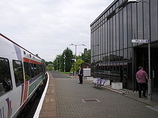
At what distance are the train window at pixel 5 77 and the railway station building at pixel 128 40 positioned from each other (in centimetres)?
695

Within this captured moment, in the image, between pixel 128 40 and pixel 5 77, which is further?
pixel 128 40

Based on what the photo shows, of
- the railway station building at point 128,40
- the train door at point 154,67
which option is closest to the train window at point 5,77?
the railway station building at point 128,40

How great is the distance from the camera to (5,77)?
448cm

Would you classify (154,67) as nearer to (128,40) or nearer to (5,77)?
(128,40)

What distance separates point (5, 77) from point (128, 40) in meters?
11.7

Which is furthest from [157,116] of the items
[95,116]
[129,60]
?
[129,60]

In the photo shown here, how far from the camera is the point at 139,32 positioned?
521 inches

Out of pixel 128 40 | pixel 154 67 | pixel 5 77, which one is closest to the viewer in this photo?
pixel 5 77

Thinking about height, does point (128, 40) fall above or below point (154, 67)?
above

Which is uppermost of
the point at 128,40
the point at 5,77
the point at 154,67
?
the point at 128,40

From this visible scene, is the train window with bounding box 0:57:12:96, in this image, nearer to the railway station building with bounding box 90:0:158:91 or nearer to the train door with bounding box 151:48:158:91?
the railway station building with bounding box 90:0:158:91

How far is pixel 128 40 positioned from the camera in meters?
14.9

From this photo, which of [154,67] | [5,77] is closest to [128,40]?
[154,67]

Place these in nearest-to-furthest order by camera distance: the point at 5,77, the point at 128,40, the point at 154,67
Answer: the point at 5,77 < the point at 154,67 < the point at 128,40
